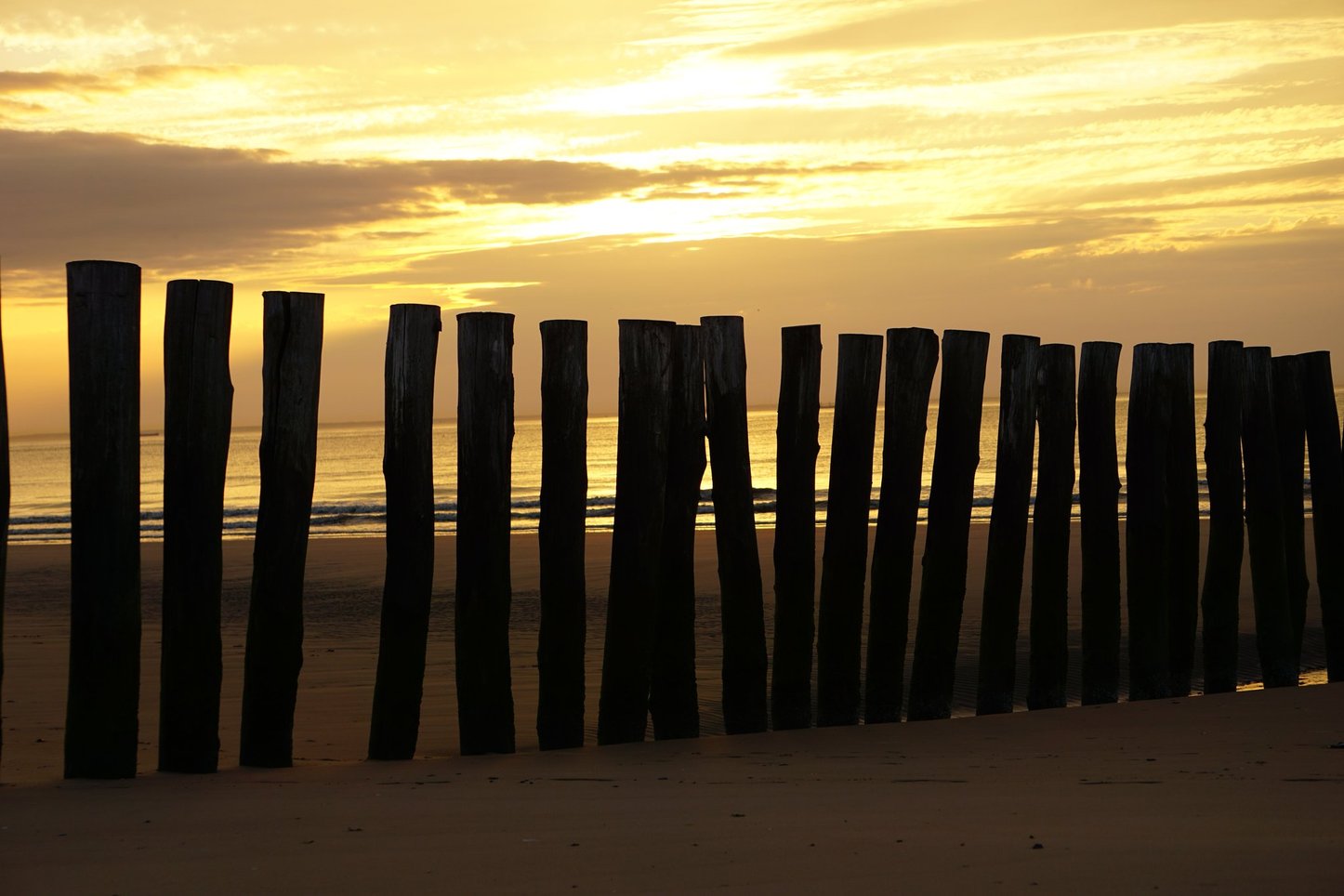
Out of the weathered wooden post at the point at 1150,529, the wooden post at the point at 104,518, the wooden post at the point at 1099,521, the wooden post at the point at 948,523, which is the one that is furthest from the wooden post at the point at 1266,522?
the wooden post at the point at 104,518

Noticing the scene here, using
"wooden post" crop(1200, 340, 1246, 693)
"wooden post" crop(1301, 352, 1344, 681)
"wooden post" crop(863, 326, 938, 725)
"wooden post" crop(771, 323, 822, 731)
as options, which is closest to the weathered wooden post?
"wooden post" crop(1200, 340, 1246, 693)

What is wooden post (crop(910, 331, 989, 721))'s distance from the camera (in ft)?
18.2

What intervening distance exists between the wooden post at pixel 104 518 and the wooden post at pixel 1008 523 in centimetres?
369

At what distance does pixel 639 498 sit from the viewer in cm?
505

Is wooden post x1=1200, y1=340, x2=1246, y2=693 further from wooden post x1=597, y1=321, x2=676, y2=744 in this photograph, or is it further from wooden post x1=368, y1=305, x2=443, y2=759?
wooden post x1=368, y1=305, x2=443, y2=759

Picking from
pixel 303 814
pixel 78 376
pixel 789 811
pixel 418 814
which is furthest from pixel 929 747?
pixel 78 376

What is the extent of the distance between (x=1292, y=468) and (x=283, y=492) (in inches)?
209

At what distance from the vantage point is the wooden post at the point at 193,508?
14.8 feet

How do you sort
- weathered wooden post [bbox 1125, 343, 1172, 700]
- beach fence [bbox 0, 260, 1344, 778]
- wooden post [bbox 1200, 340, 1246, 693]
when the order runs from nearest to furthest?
beach fence [bbox 0, 260, 1344, 778] → weathered wooden post [bbox 1125, 343, 1172, 700] → wooden post [bbox 1200, 340, 1246, 693]

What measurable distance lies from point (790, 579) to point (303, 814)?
2.31m

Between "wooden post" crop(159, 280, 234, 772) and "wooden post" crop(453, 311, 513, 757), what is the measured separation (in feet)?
Result: 2.99

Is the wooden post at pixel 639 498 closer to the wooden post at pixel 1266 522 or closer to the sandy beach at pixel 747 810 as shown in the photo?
the sandy beach at pixel 747 810

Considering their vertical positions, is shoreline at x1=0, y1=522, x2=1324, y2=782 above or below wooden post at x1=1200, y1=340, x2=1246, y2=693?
below

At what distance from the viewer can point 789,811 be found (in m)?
3.96
